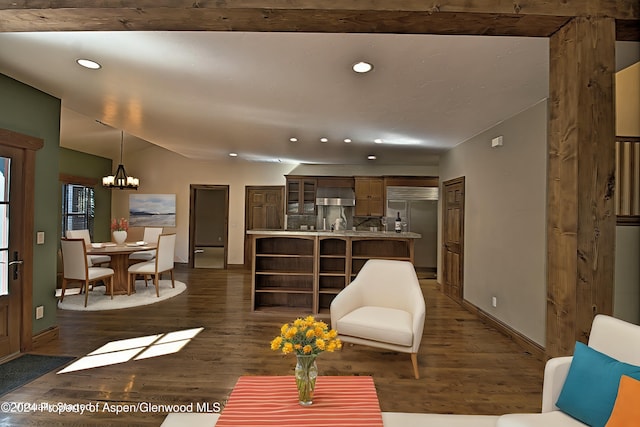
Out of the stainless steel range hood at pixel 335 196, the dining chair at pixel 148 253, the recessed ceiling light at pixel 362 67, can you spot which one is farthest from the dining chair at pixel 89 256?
the recessed ceiling light at pixel 362 67

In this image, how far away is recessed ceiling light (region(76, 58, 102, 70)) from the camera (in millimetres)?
2865

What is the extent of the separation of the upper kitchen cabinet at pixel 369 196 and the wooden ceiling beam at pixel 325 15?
6.13m

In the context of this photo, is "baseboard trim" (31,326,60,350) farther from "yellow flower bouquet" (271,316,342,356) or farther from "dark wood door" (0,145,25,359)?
"yellow flower bouquet" (271,316,342,356)

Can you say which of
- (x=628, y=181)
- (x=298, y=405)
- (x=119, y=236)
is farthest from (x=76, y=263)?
(x=628, y=181)

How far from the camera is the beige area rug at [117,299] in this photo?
5.08 metres

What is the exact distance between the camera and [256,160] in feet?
26.6

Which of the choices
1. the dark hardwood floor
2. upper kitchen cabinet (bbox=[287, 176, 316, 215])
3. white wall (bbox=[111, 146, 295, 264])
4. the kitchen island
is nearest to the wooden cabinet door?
upper kitchen cabinet (bbox=[287, 176, 316, 215])

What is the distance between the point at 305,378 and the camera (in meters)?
1.77

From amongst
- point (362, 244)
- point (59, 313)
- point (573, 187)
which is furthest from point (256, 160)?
point (573, 187)

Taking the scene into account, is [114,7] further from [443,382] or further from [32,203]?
[443,382]

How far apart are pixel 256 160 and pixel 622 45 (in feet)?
21.7

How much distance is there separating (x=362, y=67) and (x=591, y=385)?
2.44m

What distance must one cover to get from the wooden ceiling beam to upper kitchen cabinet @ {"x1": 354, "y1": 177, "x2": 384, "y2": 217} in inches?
241

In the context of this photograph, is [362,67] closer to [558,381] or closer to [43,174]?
[558,381]
